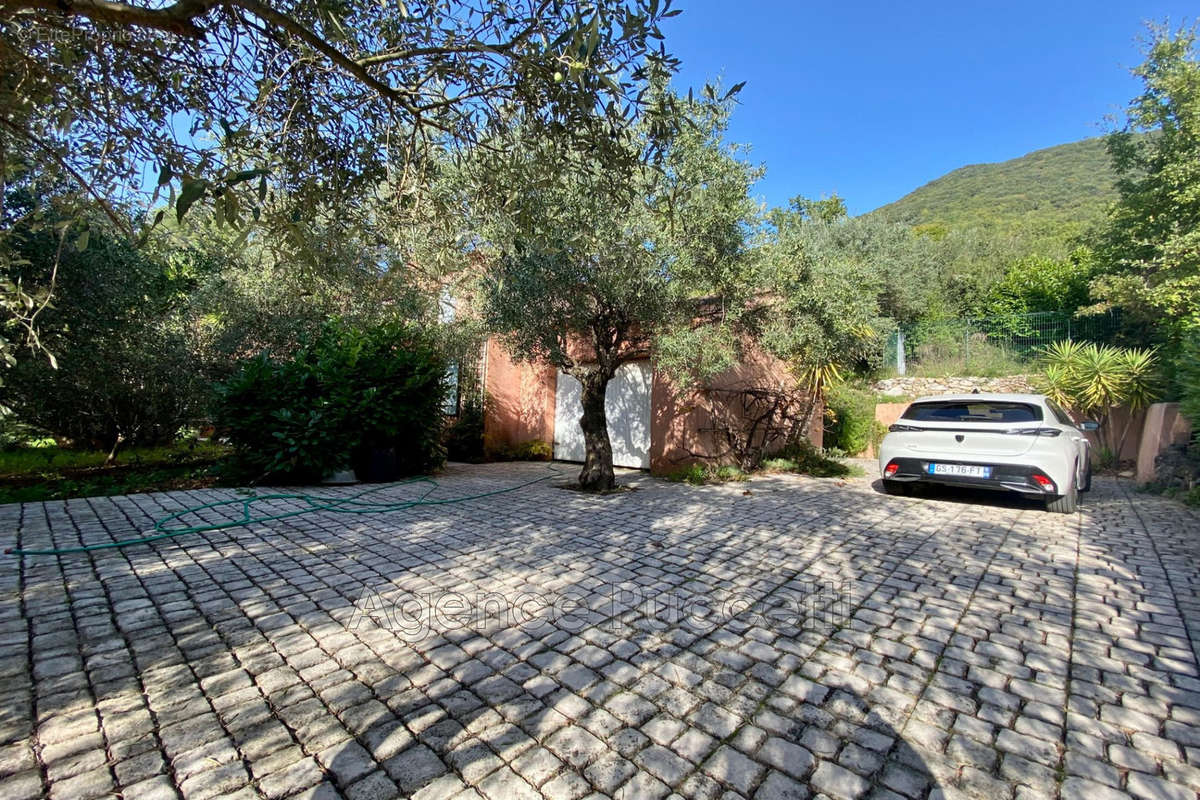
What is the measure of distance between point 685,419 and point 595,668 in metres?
7.21

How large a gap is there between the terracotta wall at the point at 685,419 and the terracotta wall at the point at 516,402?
292 centimetres

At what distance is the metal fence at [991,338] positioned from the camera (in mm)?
12539

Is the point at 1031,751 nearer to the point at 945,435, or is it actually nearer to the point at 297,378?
the point at 945,435

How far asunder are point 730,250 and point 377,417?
559cm

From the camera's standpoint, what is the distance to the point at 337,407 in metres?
7.48

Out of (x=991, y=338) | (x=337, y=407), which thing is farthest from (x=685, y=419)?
(x=991, y=338)

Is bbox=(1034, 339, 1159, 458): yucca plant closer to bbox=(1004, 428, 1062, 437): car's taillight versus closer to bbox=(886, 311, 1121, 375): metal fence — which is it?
bbox=(886, 311, 1121, 375): metal fence

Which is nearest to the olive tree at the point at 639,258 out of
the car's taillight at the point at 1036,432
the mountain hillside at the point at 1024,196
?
the car's taillight at the point at 1036,432

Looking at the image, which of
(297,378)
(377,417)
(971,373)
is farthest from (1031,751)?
(971,373)

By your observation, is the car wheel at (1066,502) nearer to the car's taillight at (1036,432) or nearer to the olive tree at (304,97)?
the car's taillight at (1036,432)

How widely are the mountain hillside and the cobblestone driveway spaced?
80.5ft

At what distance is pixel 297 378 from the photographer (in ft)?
24.9

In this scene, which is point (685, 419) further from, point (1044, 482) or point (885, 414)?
point (885, 414)

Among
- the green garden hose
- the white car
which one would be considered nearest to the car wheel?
the white car
